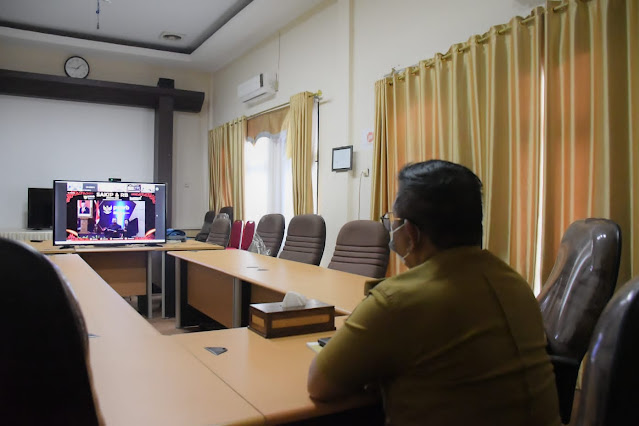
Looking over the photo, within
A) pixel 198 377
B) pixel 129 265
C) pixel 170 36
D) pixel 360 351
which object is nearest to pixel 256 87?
pixel 170 36

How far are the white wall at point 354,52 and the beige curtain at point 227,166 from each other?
1017 mm

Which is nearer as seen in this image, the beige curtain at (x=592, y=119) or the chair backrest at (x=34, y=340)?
the chair backrest at (x=34, y=340)

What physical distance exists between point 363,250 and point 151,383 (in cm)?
219

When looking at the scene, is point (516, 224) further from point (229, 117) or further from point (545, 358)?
point (229, 117)

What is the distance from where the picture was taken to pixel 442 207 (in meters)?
1.04

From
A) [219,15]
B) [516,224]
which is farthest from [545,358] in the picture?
[219,15]

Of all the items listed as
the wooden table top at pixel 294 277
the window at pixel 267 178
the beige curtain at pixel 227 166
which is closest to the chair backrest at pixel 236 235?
the window at pixel 267 178

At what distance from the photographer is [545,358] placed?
1.04 meters

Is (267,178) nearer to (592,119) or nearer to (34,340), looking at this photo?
(592,119)

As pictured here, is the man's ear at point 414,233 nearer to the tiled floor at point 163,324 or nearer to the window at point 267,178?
the tiled floor at point 163,324

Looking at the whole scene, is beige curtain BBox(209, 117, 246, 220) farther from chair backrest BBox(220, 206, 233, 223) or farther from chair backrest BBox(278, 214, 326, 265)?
chair backrest BBox(278, 214, 326, 265)

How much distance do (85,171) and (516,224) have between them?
20.5 ft

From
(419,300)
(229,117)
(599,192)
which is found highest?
(229,117)

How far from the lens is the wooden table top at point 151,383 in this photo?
3.29ft
